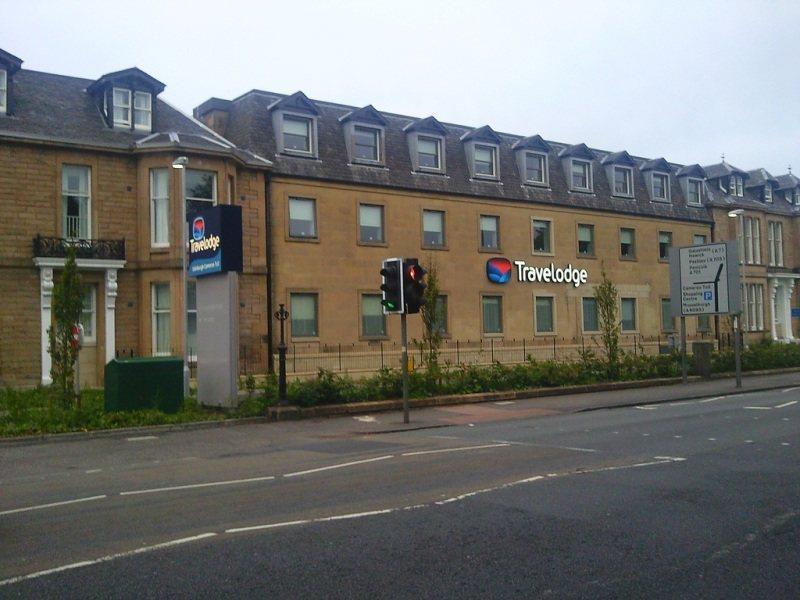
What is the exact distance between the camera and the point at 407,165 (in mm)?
35406

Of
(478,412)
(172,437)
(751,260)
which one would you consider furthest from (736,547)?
(751,260)

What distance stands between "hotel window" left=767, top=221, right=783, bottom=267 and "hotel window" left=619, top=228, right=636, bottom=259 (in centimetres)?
1278

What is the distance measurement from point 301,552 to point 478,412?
14058 millimetres

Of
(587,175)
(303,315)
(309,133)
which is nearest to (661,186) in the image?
(587,175)

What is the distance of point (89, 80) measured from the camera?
30.4m

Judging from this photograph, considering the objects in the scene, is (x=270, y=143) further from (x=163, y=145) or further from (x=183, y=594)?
(x=183, y=594)

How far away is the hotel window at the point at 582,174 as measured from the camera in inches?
1629

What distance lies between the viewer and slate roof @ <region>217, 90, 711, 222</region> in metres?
32.1

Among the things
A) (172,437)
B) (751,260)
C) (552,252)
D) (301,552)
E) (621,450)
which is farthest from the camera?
(751,260)

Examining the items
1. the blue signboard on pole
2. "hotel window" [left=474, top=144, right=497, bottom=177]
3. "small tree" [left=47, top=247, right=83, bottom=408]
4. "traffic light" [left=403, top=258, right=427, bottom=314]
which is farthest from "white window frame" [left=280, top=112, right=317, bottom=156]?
"traffic light" [left=403, top=258, right=427, bottom=314]

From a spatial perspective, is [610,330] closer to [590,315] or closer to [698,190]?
[590,315]

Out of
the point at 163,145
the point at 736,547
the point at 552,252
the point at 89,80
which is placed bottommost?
the point at 736,547

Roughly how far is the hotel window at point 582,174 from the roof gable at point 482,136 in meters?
5.41

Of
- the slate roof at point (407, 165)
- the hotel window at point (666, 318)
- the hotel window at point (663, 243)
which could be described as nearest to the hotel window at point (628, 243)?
the slate roof at point (407, 165)
